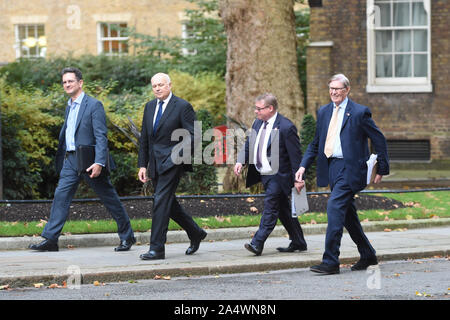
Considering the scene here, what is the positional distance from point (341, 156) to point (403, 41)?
45.8ft

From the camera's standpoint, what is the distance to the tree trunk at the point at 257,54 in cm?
1373

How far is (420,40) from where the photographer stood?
21031mm

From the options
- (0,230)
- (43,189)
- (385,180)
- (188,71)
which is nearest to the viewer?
(0,230)

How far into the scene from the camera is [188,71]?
80.3 ft

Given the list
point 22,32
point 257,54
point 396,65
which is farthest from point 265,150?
point 22,32

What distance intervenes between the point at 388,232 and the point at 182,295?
464 cm

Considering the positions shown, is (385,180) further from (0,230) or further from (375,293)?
(375,293)

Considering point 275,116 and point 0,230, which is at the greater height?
point 275,116

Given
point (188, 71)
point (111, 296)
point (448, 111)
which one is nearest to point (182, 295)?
point (111, 296)

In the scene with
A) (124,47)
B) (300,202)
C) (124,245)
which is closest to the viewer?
(300,202)

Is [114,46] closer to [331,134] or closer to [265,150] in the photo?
[265,150]

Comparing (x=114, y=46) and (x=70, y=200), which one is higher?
(x=114, y=46)

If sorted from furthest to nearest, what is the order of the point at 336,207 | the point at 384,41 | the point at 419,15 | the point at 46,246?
the point at 384,41, the point at 419,15, the point at 46,246, the point at 336,207

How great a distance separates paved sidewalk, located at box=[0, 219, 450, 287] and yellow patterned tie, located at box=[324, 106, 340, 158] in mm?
1224
